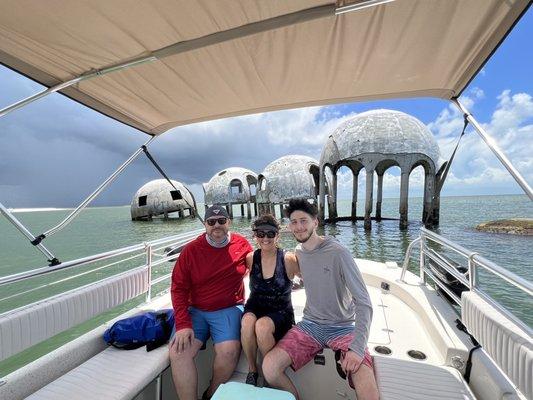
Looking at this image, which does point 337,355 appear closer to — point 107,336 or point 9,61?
point 107,336

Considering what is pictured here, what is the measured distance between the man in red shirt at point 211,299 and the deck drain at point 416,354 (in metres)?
1.64

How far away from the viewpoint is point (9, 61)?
2.32 meters

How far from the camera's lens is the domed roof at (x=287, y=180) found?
90.2ft

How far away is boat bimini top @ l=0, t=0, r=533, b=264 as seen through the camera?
72.9 inches

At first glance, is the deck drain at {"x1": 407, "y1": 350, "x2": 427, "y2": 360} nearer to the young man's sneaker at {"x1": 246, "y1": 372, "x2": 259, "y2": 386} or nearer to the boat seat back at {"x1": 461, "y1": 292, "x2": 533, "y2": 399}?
Answer: the boat seat back at {"x1": 461, "y1": 292, "x2": 533, "y2": 399}

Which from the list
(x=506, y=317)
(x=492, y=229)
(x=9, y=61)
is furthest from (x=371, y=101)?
(x=492, y=229)

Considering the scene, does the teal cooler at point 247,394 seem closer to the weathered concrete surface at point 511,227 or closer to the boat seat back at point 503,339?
the boat seat back at point 503,339

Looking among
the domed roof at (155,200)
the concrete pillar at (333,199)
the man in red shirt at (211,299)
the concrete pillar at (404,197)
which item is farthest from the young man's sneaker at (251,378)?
the domed roof at (155,200)

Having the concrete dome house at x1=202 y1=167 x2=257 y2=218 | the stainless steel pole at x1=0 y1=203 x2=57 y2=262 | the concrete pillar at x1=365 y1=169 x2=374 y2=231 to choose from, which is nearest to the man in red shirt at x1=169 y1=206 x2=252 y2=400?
the stainless steel pole at x1=0 y1=203 x2=57 y2=262

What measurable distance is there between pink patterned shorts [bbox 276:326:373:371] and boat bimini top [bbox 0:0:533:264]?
72.3 inches

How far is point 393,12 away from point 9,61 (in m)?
3.08

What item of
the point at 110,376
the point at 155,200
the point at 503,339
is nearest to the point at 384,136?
the point at 503,339

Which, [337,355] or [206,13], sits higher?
[206,13]

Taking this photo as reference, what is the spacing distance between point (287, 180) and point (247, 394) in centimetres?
2638
